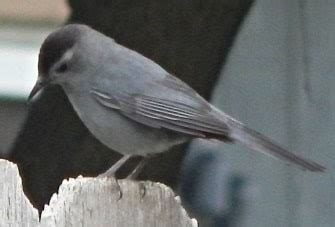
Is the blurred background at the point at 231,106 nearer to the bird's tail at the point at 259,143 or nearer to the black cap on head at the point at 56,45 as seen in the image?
the black cap on head at the point at 56,45

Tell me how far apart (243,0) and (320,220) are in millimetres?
982

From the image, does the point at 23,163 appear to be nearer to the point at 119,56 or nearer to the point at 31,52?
the point at 119,56

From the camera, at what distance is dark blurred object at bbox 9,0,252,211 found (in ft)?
14.9

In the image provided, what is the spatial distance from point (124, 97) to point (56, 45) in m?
0.30

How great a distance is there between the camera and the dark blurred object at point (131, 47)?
453 cm

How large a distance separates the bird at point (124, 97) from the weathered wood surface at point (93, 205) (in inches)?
28.9

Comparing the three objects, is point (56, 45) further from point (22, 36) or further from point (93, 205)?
point (22, 36)

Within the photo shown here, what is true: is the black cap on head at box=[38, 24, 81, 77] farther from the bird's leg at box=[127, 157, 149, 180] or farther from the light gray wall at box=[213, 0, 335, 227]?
the light gray wall at box=[213, 0, 335, 227]

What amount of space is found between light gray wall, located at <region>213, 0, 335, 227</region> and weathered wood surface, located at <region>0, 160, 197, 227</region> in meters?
2.21

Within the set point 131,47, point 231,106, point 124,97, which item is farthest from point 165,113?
point 231,106

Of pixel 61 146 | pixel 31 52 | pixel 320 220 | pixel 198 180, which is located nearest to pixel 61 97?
pixel 61 146

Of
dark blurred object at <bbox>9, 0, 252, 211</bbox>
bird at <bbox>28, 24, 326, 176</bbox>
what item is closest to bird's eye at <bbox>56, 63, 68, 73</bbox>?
bird at <bbox>28, 24, 326, 176</bbox>

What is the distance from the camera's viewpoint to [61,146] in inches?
179

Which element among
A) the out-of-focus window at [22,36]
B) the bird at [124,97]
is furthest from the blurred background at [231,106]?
the out-of-focus window at [22,36]
